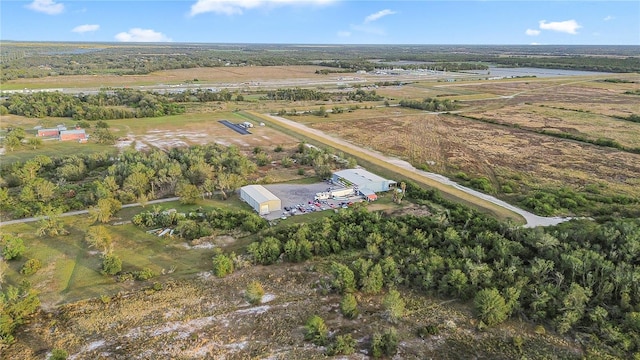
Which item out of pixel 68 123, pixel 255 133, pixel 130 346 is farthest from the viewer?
pixel 68 123

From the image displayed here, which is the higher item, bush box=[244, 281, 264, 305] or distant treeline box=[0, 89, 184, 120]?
distant treeline box=[0, 89, 184, 120]

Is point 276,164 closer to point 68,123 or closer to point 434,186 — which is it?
point 434,186

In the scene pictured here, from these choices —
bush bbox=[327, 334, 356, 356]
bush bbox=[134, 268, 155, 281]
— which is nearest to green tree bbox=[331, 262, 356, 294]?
bush bbox=[327, 334, 356, 356]

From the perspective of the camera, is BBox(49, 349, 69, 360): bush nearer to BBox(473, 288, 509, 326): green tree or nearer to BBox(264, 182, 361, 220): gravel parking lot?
BBox(264, 182, 361, 220): gravel parking lot

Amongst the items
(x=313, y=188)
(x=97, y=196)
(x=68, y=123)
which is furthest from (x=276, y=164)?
(x=68, y=123)

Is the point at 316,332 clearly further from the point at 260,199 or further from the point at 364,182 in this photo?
the point at 364,182

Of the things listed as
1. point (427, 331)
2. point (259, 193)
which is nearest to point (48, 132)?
point (259, 193)
